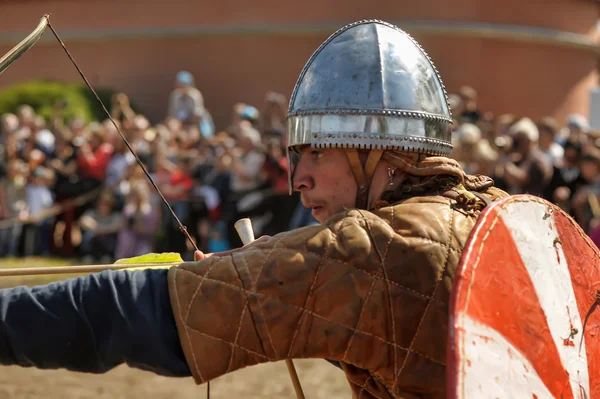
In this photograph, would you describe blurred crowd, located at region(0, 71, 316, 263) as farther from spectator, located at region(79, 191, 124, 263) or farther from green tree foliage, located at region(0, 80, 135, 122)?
green tree foliage, located at region(0, 80, 135, 122)

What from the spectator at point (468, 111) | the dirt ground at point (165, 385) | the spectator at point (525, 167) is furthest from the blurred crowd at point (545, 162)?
the dirt ground at point (165, 385)

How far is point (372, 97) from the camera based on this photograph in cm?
287

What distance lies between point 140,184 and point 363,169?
30.3 ft

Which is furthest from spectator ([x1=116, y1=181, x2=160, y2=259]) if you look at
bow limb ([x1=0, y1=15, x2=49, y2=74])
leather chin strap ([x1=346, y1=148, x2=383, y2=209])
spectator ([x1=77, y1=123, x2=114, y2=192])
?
leather chin strap ([x1=346, y1=148, x2=383, y2=209])

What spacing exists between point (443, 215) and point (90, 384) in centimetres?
459

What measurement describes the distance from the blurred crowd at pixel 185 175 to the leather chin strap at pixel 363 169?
5.56 m

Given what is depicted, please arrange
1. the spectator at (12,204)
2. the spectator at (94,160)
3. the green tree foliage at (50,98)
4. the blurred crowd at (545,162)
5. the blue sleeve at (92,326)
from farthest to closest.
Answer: the green tree foliage at (50,98) < the spectator at (12,204) < the spectator at (94,160) < the blurred crowd at (545,162) < the blue sleeve at (92,326)

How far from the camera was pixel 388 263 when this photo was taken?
259 centimetres

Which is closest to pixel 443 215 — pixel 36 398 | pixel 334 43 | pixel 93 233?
pixel 334 43

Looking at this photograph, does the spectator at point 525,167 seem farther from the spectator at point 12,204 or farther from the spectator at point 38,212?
the spectator at point 12,204

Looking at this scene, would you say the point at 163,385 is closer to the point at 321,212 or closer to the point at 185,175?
the point at 321,212

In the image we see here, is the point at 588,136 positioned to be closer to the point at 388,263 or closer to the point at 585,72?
the point at 388,263

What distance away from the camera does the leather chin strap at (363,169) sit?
2.87 metres

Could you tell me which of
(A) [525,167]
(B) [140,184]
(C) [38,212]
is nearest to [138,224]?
(B) [140,184]
